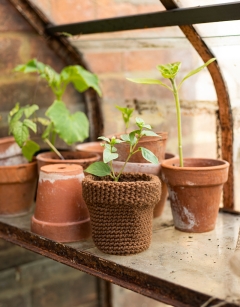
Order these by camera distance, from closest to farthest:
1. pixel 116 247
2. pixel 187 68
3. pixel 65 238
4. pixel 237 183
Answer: pixel 116 247
pixel 65 238
pixel 237 183
pixel 187 68

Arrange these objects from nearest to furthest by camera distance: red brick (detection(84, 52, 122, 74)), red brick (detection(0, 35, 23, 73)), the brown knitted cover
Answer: the brown knitted cover < red brick (detection(0, 35, 23, 73)) < red brick (detection(84, 52, 122, 74))

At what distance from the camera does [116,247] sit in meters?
1.21

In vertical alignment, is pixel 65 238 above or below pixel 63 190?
below

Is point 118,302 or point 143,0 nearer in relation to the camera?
point 143,0

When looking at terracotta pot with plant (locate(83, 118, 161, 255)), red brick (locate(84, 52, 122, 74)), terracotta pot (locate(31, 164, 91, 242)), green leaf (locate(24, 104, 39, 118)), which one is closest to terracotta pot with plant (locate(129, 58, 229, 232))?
terracotta pot with plant (locate(83, 118, 161, 255))

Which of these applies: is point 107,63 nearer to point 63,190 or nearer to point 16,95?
point 16,95

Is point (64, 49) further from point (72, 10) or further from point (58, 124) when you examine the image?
point (58, 124)

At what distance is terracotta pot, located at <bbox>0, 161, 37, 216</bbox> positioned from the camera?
1.53m

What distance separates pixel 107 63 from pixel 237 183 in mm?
674

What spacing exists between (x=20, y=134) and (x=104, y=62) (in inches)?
21.6

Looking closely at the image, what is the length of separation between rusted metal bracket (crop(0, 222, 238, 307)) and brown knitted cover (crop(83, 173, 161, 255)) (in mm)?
54

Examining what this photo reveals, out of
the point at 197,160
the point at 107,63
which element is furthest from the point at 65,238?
the point at 107,63

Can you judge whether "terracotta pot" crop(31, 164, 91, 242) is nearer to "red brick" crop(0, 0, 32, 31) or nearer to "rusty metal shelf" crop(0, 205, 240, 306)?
"rusty metal shelf" crop(0, 205, 240, 306)

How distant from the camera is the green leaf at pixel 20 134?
4.82 ft
